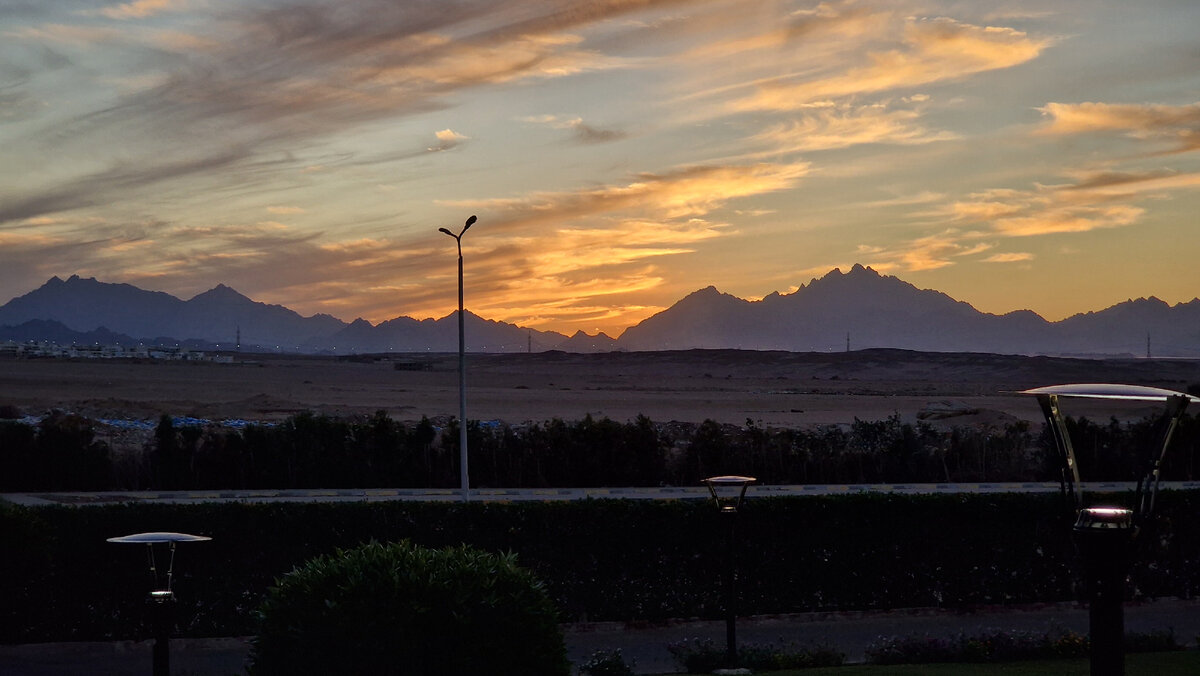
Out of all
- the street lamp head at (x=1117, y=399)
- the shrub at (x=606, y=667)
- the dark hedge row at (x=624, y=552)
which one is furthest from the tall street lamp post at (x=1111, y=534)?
the dark hedge row at (x=624, y=552)

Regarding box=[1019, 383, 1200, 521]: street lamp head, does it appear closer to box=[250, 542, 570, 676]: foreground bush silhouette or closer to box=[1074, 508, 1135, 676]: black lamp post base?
box=[1074, 508, 1135, 676]: black lamp post base

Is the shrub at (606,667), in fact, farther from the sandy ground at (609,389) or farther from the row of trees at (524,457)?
the row of trees at (524,457)

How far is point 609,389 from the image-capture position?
110500 mm

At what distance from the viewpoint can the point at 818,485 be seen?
41.8 meters

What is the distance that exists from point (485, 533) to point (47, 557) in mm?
7607

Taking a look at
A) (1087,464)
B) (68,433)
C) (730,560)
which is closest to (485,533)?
(730,560)

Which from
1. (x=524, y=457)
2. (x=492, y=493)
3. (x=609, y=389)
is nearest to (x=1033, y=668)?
(x=492, y=493)

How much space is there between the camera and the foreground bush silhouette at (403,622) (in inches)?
362

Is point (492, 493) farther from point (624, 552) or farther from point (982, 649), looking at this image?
point (982, 649)

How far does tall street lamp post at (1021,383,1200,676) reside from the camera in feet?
28.6

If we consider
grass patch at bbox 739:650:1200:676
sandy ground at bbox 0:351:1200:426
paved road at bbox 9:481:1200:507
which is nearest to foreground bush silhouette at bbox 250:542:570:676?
grass patch at bbox 739:650:1200:676

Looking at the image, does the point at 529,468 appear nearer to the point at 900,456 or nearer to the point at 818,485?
the point at 818,485

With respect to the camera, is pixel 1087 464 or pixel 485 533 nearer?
pixel 485 533

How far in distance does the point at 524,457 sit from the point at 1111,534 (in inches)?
1338
